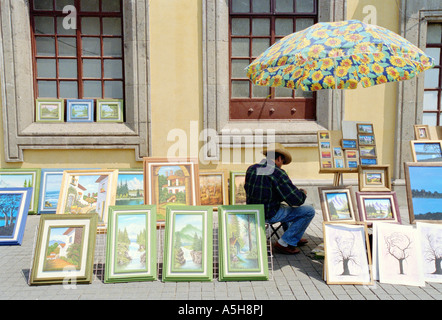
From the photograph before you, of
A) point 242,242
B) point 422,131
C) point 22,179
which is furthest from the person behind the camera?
point 22,179

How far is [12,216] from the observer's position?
450cm

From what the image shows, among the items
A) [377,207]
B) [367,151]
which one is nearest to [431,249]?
[377,207]

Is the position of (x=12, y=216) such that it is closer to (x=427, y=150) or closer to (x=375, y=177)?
(x=375, y=177)

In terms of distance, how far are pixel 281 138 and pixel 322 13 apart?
241 centimetres

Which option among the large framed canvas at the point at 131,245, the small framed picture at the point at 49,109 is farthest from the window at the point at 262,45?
the large framed canvas at the point at 131,245

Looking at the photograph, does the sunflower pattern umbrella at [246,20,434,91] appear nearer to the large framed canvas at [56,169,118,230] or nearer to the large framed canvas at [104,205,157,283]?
the large framed canvas at [104,205,157,283]

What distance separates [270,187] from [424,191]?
1.84 m

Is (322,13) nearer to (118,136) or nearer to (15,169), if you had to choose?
(118,136)

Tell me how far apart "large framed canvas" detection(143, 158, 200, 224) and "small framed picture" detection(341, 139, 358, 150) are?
1938 millimetres

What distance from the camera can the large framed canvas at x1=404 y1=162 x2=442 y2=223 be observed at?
12.9 feet

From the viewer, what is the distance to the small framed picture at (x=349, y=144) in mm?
4449

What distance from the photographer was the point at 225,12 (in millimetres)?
6219

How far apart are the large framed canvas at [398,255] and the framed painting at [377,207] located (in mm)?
305

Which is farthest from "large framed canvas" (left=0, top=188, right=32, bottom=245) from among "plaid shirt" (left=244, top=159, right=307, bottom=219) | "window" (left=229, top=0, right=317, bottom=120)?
"window" (left=229, top=0, right=317, bottom=120)
